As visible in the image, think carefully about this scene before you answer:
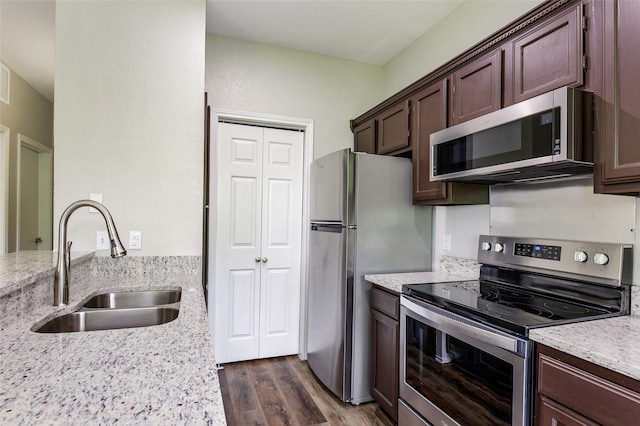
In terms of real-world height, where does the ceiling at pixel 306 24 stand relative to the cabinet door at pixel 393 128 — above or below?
above

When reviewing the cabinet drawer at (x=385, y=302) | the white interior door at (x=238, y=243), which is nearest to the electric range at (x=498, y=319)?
the cabinet drawer at (x=385, y=302)

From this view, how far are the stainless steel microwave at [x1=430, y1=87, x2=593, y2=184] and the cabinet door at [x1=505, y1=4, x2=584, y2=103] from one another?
0.13 metres

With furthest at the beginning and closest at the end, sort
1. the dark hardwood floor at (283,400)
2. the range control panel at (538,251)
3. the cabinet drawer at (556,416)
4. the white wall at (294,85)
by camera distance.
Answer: the white wall at (294,85)
the dark hardwood floor at (283,400)
the range control panel at (538,251)
the cabinet drawer at (556,416)

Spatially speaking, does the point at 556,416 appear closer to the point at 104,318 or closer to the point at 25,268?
the point at 104,318

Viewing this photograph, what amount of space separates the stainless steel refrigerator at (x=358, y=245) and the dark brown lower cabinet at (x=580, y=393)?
4.10 feet

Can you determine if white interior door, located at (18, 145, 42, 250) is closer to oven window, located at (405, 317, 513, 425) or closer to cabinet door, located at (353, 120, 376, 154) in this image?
cabinet door, located at (353, 120, 376, 154)

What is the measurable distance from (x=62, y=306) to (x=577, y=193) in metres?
2.30

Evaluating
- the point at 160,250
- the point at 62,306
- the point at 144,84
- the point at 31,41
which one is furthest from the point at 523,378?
the point at 31,41

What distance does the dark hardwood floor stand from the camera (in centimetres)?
221

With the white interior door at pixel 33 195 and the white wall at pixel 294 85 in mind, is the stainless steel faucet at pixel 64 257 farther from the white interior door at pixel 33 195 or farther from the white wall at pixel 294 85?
the white interior door at pixel 33 195

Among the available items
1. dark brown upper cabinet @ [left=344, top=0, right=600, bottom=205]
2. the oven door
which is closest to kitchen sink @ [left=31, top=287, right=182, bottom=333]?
the oven door

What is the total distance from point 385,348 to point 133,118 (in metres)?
2.07

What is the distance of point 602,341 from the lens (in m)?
1.13

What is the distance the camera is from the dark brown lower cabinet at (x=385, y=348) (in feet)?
6.82
